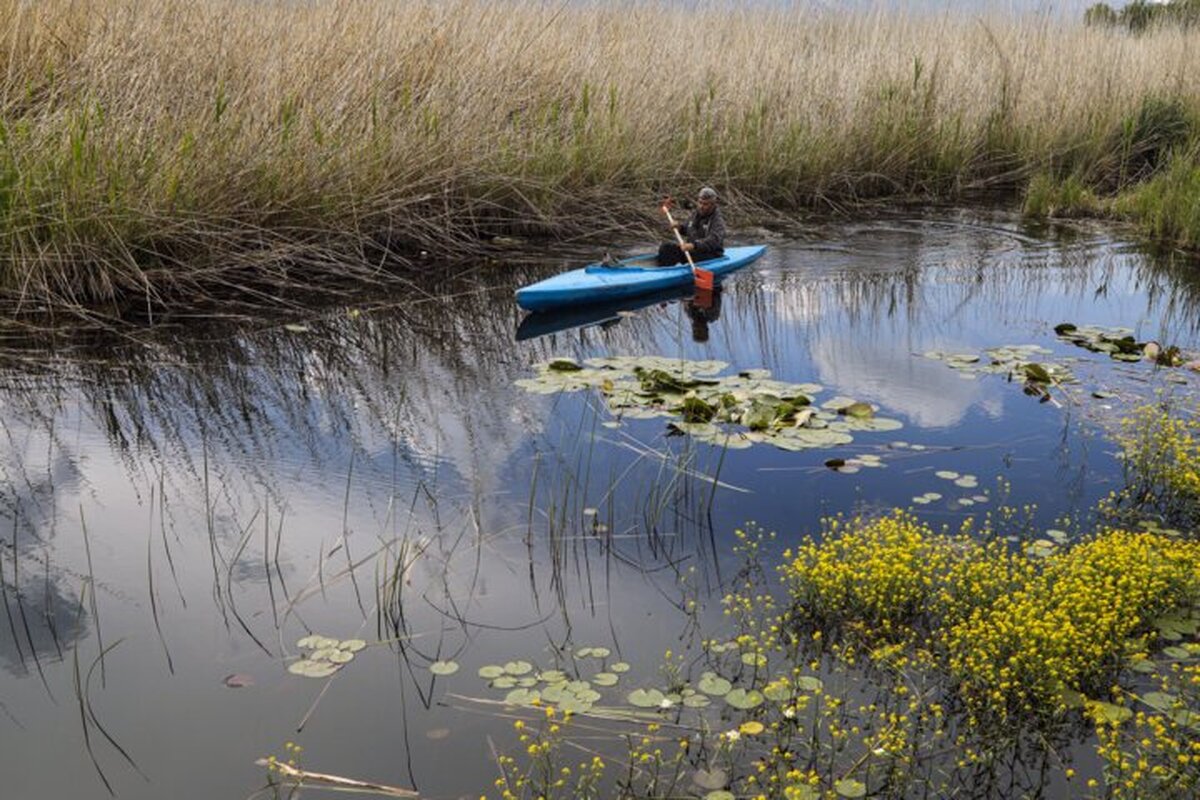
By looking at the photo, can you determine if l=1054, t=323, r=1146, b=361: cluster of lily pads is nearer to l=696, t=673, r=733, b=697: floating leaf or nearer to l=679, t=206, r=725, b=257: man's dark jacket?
l=679, t=206, r=725, b=257: man's dark jacket

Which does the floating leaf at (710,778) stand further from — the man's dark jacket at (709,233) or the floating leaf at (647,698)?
the man's dark jacket at (709,233)

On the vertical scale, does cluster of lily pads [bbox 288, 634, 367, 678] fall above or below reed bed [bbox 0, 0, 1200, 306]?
below

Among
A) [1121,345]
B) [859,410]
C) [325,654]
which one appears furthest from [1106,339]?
[325,654]

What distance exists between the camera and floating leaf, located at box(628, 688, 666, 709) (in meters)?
3.38

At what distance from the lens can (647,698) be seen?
340 centimetres

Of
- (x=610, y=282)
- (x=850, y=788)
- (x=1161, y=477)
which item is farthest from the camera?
(x=610, y=282)

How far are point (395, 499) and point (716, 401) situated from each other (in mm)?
1815

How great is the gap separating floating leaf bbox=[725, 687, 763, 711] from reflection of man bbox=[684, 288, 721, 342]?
4139 mm

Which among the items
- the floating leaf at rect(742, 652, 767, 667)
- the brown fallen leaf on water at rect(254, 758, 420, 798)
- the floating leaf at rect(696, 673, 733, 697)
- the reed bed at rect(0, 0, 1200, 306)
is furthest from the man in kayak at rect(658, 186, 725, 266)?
the brown fallen leaf on water at rect(254, 758, 420, 798)

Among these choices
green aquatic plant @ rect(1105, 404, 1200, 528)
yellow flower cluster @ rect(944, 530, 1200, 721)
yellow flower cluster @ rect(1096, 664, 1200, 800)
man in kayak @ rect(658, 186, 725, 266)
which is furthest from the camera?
man in kayak @ rect(658, 186, 725, 266)

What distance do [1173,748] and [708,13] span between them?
10465mm

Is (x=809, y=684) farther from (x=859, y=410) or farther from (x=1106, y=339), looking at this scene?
(x=1106, y=339)

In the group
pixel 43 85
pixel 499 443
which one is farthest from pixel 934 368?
pixel 43 85

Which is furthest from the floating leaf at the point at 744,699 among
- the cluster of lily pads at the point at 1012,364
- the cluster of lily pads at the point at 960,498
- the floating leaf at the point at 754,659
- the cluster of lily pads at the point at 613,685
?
the cluster of lily pads at the point at 1012,364
